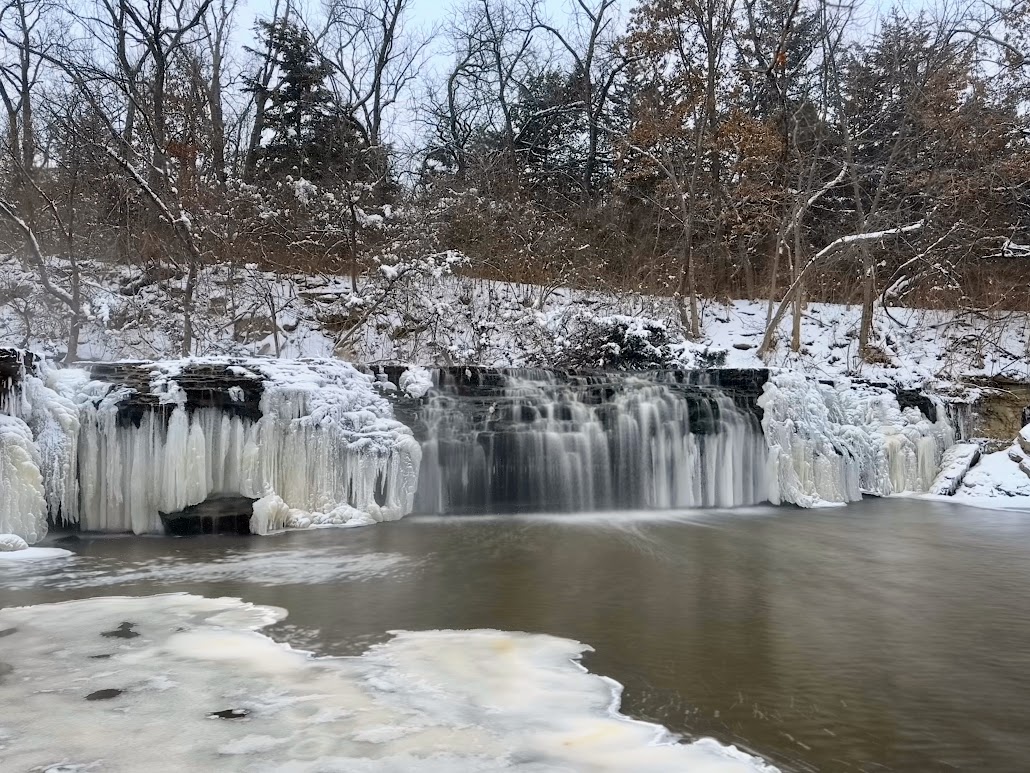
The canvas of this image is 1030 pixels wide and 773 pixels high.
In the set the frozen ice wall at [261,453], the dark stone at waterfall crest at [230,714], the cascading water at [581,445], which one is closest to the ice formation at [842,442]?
the cascading water at [581,445]

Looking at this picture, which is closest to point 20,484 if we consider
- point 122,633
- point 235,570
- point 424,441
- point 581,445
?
point 235,570

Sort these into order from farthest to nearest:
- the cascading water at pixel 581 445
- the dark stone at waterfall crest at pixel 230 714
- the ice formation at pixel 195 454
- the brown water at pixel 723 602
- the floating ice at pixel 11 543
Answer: the cascading water at pixel 581 445 < the ice formation at pixel 195 454 < the floating ice at pixel 11 543 < the brown water at pixel 723 602 < the dark stone at waterfall crest at pixel 230 714

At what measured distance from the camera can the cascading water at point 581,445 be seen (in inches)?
401

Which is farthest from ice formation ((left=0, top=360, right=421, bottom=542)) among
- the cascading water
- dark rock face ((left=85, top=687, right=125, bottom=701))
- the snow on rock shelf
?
the snow on rock shelf

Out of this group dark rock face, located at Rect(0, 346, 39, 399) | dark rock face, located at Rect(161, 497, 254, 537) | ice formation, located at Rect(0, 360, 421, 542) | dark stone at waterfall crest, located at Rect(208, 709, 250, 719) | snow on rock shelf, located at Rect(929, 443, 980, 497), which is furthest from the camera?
snow on rock shelf, located at Rect(929, 443, 980, 497)

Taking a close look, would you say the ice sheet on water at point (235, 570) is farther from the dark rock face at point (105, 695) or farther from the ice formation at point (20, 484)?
the dark rock face at point (105, 695)

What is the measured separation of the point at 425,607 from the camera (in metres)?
5.64

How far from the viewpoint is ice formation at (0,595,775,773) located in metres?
3.20

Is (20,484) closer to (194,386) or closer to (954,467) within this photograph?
(194,386)

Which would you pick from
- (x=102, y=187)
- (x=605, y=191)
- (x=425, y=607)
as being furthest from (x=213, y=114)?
(x=425, y=607)

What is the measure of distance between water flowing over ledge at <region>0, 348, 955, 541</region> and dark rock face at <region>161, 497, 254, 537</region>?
0.23 ft

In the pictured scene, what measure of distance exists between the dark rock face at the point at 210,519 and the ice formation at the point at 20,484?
1224mm

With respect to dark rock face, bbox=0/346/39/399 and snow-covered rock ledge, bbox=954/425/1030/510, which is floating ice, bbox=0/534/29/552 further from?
snow-covered rock ledge, bbox=954/425/1030/510

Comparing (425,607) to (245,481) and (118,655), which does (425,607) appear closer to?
(118,655)
